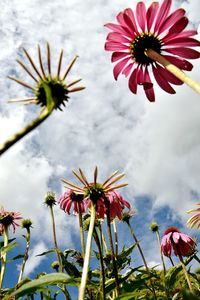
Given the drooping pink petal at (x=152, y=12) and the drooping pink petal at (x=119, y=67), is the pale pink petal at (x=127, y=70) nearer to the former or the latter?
the drooping pink petal at (x=119, y=67)

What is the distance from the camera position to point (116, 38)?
1.85 meters

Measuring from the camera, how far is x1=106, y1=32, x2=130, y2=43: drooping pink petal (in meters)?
1.80

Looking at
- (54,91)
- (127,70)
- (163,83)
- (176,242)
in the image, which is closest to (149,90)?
(163,83)

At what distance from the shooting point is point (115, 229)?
4.39m

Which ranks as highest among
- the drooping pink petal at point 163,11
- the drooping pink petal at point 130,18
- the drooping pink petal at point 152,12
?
the drooping pink petal at point 130,18

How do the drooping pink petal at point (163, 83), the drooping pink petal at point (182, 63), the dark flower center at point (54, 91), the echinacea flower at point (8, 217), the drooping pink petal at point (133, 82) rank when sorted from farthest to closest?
the echinacea flower at point (8, 217) < the drooping pink petal at point (133, 82) < the drooping pink petal at point (163, 83) < the drooping pink petal at point (182, 63) < the dark flower center at point (54, 91)

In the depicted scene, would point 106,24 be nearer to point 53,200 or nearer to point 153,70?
point 153,70

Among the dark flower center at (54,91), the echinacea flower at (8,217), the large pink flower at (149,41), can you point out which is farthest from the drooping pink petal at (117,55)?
the echinacea flower at (8,217)

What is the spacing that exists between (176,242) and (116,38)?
3.14 m

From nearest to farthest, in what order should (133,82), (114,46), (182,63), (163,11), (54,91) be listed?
(54,91), (163,11), (182,63), (114,46), (133,82)

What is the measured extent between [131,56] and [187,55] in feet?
1.14

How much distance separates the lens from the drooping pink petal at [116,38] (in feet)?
5.92

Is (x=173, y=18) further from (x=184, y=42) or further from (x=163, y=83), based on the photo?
(x=163, y=83)

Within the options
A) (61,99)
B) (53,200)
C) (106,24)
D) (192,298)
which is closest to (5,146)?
(61,99)
